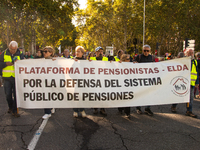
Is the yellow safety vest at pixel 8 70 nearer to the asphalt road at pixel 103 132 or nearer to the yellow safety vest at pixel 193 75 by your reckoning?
the asphalt road at pixel 103 132

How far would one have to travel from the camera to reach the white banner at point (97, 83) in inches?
166

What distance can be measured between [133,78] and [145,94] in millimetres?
463

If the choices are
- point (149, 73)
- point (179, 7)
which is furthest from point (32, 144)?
point (179, 7)

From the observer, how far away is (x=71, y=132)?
12.7 ft

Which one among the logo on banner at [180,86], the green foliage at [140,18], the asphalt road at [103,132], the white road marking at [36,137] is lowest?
the asphalt road at [103,132]


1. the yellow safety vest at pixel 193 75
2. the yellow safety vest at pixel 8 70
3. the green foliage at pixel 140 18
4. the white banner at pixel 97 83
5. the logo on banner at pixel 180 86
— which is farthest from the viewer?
the green foliage at pixel 140 18

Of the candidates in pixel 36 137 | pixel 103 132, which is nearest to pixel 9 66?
pixel 36 137

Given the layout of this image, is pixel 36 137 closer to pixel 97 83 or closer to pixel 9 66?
pixel 97 83

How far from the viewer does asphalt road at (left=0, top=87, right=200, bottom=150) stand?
3.31m

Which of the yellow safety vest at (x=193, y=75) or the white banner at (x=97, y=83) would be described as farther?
the yellow safety vest at (x=193, y=75)

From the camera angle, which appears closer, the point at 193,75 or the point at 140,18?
the point at 193,75

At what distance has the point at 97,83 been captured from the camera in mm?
4305

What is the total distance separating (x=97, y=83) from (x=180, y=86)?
199 cm

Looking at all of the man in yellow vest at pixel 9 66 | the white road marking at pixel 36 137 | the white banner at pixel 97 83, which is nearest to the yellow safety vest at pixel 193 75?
the white banner at pixel 97 83
